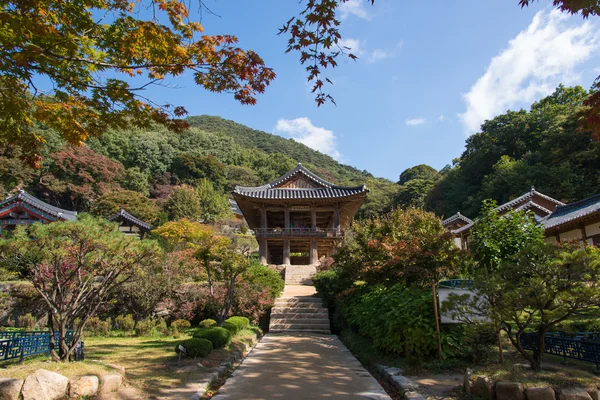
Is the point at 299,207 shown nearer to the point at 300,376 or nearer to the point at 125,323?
the point at 125,323

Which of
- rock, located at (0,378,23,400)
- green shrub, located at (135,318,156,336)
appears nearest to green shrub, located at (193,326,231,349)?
rock, located at (0,378,23,400)

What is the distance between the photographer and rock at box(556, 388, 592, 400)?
3.41 m

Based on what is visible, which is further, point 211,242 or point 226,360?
point 211,242

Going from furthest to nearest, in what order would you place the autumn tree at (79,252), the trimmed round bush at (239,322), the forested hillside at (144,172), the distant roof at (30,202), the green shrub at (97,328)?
the forested hillside at (144,172), the distant roof at (30,202), the green shrub at (97,328), the trimmed round bush at (239,322), the autumn tree at (79,252)

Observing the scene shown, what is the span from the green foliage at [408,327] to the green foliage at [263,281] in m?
5.67

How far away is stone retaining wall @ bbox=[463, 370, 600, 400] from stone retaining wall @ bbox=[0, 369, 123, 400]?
4.24 metres

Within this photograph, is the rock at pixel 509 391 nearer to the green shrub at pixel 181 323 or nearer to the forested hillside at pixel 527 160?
the green shrub at pixel 181 323

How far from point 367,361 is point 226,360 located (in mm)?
2604

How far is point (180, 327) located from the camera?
11328 mm

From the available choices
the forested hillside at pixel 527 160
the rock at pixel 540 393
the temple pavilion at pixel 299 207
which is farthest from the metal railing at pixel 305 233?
the rock at pixel 540 393

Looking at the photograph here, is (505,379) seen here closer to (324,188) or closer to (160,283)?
(160,283)

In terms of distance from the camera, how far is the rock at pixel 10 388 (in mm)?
3529

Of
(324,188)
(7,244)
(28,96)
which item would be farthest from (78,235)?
(324,188)

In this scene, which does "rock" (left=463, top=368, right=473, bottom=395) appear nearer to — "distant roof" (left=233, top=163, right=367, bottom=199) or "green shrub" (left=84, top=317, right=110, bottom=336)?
"green shrub" (left=84, top=317, right=110, bottom=336)
